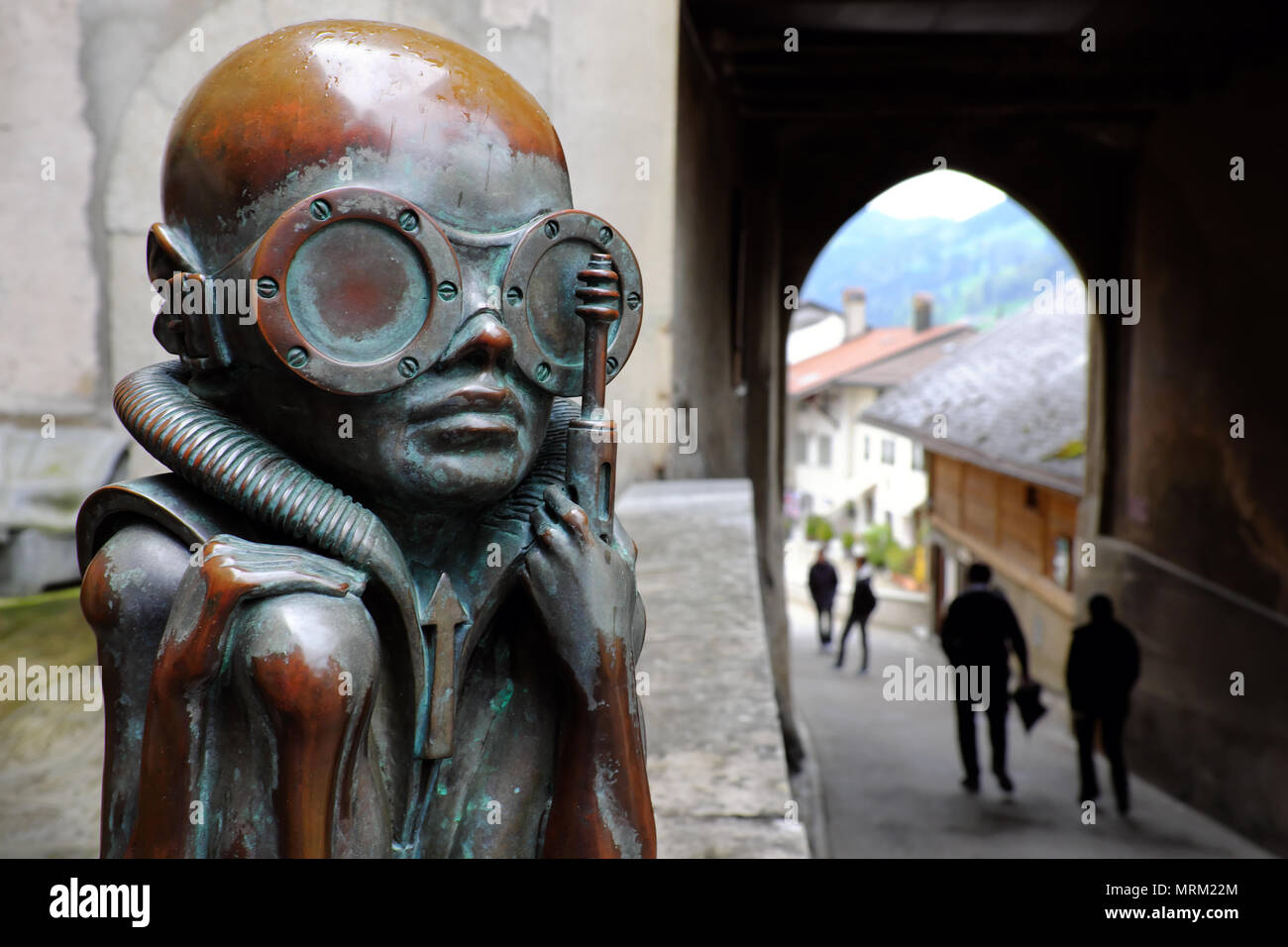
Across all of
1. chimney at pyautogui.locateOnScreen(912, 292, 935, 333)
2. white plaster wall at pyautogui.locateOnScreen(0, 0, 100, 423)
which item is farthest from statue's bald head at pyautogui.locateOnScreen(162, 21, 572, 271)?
chimney at pyautogui.locateOnScreen(912, 292, 935, 333)

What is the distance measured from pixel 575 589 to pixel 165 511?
49cm

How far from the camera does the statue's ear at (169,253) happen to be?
1422 millimetres

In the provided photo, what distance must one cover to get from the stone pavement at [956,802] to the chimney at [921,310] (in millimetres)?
19176

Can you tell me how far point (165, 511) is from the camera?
1.34m

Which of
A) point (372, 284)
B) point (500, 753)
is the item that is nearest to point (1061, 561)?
point (500, 753)

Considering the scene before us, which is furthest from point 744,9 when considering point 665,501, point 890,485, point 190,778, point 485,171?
point 890,485

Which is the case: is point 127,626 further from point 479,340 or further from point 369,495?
point 479,340

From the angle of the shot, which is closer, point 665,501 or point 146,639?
point 146,639

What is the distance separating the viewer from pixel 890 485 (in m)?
31.2

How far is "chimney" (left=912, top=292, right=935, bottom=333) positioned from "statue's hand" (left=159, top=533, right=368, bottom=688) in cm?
3052

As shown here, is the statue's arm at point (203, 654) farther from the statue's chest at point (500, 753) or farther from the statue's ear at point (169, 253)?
the statue's ear at point (169, 253)

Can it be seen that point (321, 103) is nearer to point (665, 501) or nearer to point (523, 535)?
point (523, 535)

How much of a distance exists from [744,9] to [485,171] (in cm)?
577

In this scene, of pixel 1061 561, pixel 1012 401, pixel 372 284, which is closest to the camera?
pixel 372 284
